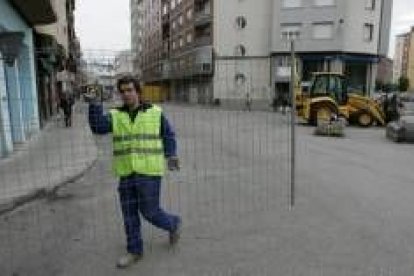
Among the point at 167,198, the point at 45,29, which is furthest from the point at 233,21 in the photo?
the point at 167,198

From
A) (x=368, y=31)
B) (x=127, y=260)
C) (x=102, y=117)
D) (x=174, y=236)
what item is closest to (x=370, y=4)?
(x=368, y=31)

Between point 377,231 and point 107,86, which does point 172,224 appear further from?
point 377,231

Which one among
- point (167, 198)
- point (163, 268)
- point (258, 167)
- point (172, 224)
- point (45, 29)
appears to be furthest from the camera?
point (45, 29)

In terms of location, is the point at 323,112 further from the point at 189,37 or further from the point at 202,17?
the point at 189,37

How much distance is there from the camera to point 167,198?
7.83 meters

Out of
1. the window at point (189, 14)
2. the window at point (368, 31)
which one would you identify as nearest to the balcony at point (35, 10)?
the window at point (368, 31)

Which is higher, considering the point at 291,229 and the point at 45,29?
the point at 45,29

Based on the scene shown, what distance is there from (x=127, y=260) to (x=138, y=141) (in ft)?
3.88

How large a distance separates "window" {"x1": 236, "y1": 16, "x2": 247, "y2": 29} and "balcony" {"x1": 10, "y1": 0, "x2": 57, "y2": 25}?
3027 cm

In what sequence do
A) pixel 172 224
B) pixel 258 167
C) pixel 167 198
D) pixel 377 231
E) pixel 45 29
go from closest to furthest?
pixel 172 224, pixel 377 231, pixel 167 198, pixel 258 167, pixel 45 29

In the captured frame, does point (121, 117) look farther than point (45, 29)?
No

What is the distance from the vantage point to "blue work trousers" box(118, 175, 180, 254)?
4887 millimetres

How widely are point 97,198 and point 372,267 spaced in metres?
4.52

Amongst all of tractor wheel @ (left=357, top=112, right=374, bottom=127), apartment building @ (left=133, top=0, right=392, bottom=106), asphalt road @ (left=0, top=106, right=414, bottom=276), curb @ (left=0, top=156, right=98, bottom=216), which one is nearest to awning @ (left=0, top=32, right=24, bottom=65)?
asphalt road @ (left=0, top=106, right=414, bottom=276)
